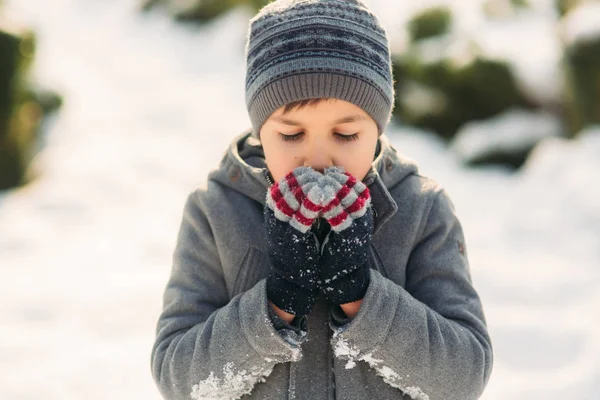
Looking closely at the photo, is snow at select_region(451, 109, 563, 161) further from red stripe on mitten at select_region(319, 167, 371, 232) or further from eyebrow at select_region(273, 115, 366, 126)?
red stripe on mitten at select_region(319, 167, 371, 232)

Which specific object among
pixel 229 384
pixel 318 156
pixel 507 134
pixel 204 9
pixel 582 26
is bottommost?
pixel 229 384

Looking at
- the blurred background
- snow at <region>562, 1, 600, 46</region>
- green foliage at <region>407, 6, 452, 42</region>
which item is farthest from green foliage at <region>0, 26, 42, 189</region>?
snow at <region>562, 1, 600, 46</region>

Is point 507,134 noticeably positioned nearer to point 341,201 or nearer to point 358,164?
point 358,164

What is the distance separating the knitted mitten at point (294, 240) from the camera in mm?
1481

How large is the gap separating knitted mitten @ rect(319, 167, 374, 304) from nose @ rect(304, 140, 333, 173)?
0.14ft

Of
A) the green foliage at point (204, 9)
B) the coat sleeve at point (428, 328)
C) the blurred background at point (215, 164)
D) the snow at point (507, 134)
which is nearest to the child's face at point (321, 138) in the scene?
the coat sleeve at point (428, 328)

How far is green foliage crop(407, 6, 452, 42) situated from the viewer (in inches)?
279

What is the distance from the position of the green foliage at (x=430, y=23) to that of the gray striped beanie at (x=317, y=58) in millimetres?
5616

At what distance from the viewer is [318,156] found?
1582 millimetres

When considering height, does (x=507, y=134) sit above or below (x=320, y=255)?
above

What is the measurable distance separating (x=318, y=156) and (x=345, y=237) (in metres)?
0.21

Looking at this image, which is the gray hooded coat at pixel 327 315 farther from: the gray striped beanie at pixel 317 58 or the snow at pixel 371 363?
the gray striped beanie at pixel 317 58

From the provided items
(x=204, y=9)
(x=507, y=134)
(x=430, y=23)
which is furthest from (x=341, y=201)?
(x=204, y=9)

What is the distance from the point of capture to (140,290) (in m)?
3.75
